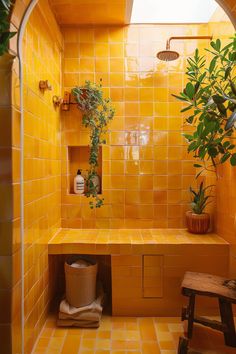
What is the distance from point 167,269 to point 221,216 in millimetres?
679

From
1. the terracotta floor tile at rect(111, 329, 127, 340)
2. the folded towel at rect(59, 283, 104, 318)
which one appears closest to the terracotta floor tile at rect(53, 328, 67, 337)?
the folded towel at rect(59, 283, 104, 318)

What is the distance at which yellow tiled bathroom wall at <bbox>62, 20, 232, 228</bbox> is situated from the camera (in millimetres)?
2564

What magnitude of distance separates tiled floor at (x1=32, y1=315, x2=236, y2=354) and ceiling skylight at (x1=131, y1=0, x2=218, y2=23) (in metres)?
2.70

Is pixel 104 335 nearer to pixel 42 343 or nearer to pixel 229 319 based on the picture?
pixel 42 343

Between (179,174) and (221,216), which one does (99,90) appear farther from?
(221,216)

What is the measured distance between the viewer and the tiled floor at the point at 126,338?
1799mm

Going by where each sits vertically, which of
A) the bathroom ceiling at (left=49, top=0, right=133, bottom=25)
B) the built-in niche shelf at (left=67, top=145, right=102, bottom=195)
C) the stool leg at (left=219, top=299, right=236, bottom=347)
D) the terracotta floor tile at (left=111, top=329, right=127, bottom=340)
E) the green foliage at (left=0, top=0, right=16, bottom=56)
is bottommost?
the terracotta floor tile at (left=111, top=329, right=127, bottom=340)

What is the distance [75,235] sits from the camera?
94.4 inches

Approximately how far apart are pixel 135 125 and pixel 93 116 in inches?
16.6

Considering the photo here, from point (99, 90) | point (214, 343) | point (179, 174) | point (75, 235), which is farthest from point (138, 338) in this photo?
point (99, 90)

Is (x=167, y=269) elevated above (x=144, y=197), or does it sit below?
below

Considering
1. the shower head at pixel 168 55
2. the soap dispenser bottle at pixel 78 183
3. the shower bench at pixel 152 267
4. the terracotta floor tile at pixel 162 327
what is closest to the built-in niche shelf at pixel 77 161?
the soap dispenser bottle at pixel 78 183

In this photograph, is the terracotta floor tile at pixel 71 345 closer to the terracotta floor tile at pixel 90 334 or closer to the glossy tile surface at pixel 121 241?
the terracotta floor tile at pixel 90 334

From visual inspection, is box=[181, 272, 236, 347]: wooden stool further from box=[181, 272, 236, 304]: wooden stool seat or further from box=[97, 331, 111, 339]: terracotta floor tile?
box=[97, 331, 111, 339]: terracotta floor tile
